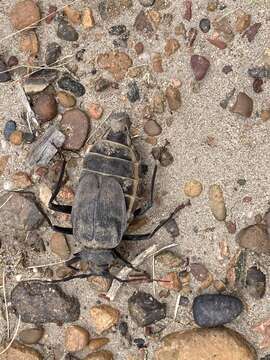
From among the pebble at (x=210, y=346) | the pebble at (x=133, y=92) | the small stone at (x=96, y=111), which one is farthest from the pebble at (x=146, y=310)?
the pebble at (x=133, y=92)

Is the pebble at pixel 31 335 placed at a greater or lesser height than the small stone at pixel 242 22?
lesser

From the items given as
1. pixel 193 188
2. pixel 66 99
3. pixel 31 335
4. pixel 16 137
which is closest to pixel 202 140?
pixel 193 188

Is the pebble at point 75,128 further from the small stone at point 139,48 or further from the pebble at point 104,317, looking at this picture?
the pebble at point 104,317

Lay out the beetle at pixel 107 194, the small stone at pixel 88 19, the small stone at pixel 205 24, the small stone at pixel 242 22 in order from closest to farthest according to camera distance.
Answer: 1. the beetle at pixel 107 194
2. the small stone at pixel 242 22
3. the small stone at pixel 205 24
4. the small stone at pixel 88 19

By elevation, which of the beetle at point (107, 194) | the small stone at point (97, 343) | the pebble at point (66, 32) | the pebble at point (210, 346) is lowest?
the small stone at point (97, 343)

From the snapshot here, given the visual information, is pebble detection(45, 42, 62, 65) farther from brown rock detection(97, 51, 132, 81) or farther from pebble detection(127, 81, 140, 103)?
pebble detection(127, 81, 140, 103)

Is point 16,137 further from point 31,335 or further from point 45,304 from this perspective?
point 31,335

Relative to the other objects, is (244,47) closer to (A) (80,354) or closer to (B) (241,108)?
(B) (241,108)
